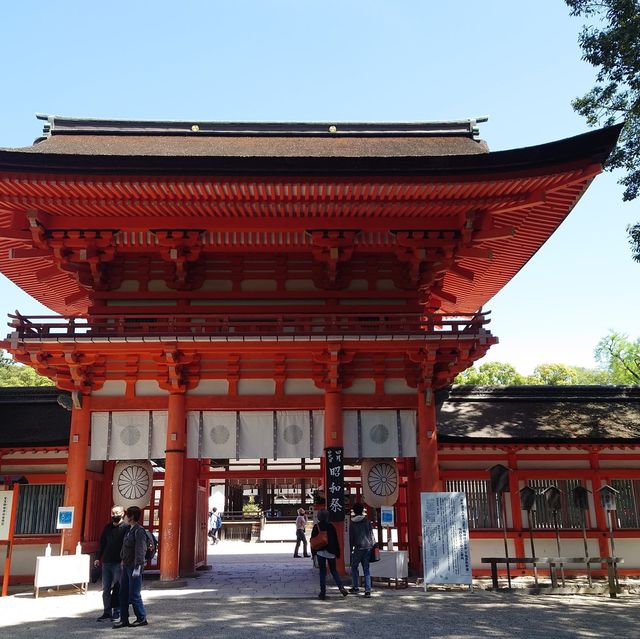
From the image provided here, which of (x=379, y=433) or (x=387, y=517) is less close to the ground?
(x=379, y=433)

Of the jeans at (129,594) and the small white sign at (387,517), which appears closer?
the jeans at (129,594)

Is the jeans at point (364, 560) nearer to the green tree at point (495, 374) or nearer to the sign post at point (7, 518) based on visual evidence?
the sign post at point (7, 518)

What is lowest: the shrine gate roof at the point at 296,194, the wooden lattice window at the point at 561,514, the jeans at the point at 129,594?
the jeans at the point at 129,594

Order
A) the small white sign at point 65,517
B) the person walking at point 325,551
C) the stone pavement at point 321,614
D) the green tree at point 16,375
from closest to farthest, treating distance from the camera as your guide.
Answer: the stone pavement at point 321,614, the person walking at point 325,551, the small white sign at point 65,517, the green tree at point 16,375

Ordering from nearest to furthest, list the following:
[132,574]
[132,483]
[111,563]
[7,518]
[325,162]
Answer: [132,574], [111,563], [325,162], [7,518], [132,483]

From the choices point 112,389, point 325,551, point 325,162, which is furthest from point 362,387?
point 112,389

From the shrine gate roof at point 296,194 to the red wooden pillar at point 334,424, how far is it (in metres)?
3.32

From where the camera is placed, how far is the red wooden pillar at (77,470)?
39.6 ft

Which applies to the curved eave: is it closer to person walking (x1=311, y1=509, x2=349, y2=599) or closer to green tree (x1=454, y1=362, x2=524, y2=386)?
person walking (x1=311, y1=509, x2=349, y2=599)

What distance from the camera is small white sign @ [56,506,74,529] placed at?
38.6 ft

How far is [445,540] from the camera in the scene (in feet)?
37.4

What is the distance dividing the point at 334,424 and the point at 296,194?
4712mm

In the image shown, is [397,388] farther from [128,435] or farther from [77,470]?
[77,470]

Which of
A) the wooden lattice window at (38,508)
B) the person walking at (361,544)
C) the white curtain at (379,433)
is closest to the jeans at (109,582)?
the person walking at (361,544)
